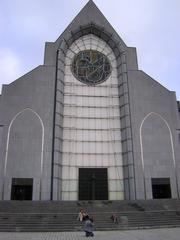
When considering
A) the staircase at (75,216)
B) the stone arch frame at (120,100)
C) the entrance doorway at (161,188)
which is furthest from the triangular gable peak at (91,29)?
the staircase at (75,216)

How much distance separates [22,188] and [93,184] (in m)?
8.94

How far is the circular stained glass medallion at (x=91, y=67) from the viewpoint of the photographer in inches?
1501

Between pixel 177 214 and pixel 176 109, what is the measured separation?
17.7m

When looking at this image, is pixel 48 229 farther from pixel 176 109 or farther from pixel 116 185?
pixel 176 109

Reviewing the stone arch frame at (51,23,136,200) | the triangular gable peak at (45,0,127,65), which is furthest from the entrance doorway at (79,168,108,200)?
the triangular gable peak at (45,0,127,65)

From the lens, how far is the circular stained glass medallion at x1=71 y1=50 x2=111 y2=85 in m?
38.1

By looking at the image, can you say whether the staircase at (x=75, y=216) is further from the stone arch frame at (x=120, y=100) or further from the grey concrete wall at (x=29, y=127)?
the stone arch frame at (x=120, y=100)

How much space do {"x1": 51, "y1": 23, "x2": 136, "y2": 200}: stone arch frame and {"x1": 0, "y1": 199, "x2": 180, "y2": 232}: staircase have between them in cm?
578

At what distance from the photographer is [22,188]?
3020 cm

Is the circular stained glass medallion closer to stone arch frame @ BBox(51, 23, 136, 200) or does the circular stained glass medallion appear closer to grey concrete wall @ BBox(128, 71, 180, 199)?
stone arch frame @ BBox(51, 23, 136, 200)

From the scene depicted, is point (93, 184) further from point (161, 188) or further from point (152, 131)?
point (152, 131)

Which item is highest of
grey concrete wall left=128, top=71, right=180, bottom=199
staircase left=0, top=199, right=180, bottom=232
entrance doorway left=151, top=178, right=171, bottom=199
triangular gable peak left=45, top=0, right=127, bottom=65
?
triangular gable peak left=45, top=0, right=127, bottom=65

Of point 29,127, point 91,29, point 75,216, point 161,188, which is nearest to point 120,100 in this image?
point 91,29

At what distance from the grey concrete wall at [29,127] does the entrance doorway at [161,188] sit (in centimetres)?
1307
